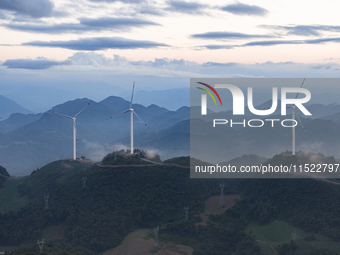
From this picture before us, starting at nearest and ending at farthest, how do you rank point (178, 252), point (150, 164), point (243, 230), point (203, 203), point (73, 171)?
1. point (178, 252)
2. point (243, 230)
3. point (203, 203)
4. point (150, 164)
5. point (73, 171)

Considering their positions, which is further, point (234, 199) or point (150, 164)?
point (150, 164)

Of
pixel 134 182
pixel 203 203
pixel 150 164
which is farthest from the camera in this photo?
pixel 150 164

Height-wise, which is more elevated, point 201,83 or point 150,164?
point 201,83

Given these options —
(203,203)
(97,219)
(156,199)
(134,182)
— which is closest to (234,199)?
(203,203)

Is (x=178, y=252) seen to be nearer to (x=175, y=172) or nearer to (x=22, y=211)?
(x=175, y=172)

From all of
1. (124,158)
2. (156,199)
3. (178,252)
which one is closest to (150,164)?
(124,158)

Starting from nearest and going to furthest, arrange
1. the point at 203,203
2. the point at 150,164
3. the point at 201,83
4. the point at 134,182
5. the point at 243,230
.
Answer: the point at 243,230
the point at 201,83
the point at 203,203
the point at 134,182
the point at 150,164

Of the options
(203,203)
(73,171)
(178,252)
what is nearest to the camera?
(178,252)

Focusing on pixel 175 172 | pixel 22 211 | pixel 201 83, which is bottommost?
pixel 22 211

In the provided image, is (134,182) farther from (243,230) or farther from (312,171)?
(312,171)
